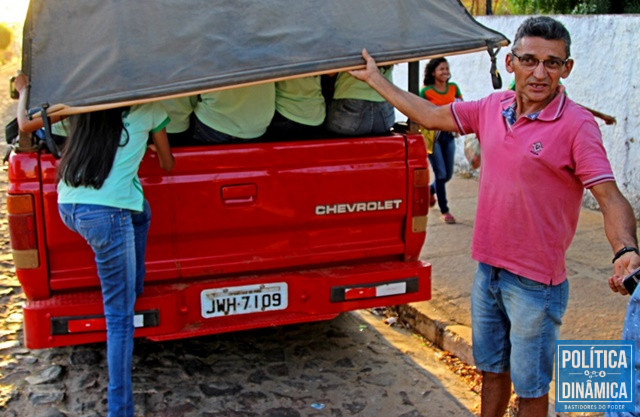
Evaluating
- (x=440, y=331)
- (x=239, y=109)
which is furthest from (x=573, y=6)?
(x=239, y=109)

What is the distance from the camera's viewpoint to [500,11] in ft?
38.6

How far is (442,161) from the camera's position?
736 cm

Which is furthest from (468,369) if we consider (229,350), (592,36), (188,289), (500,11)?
(500,11)

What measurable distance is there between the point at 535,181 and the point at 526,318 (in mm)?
563


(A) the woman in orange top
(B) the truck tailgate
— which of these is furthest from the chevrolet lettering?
(A) the woman in orange top

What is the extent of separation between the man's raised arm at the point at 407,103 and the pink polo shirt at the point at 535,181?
0.64 ft

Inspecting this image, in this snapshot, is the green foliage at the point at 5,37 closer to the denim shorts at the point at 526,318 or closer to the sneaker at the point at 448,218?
the sneaker at the point at 448,218

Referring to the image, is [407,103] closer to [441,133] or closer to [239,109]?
[239,109]

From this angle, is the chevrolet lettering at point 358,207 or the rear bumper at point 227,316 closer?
the rear bumper at point 227,316

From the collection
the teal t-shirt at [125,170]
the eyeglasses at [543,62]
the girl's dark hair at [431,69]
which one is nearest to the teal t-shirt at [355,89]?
the teal t-shirt at [125,170]

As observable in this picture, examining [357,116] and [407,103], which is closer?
[407,103]

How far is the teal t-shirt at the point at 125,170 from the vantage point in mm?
3375

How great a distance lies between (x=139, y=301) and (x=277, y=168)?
3.48 ft

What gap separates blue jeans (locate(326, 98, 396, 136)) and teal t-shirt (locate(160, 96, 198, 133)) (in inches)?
33.7
